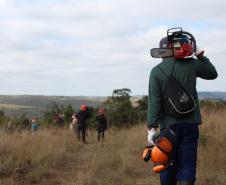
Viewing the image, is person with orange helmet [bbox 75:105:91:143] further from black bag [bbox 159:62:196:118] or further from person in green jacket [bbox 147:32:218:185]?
black bag [bbox 159:62:196:118]

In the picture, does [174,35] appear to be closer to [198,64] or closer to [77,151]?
[198,64]

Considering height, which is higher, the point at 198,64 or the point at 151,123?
the point at 198,64

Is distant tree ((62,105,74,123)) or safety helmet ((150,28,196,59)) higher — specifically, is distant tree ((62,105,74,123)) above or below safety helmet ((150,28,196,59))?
below

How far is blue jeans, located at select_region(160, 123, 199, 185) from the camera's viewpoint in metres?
4.85

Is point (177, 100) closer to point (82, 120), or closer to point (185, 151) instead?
point (185, 151)

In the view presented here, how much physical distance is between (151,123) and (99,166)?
4.44m

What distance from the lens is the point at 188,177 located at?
15.8ft

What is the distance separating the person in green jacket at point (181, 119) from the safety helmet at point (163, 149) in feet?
0.30

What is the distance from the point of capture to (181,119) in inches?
193

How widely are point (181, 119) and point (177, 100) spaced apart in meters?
0.20

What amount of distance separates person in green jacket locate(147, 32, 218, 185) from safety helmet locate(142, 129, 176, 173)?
92mm

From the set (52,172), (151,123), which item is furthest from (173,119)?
(52,172)

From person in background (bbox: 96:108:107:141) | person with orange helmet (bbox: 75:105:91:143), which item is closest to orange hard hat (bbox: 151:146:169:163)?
person with orange helmet (bbox: 75:105:91:143)

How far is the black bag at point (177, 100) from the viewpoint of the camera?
484cm
